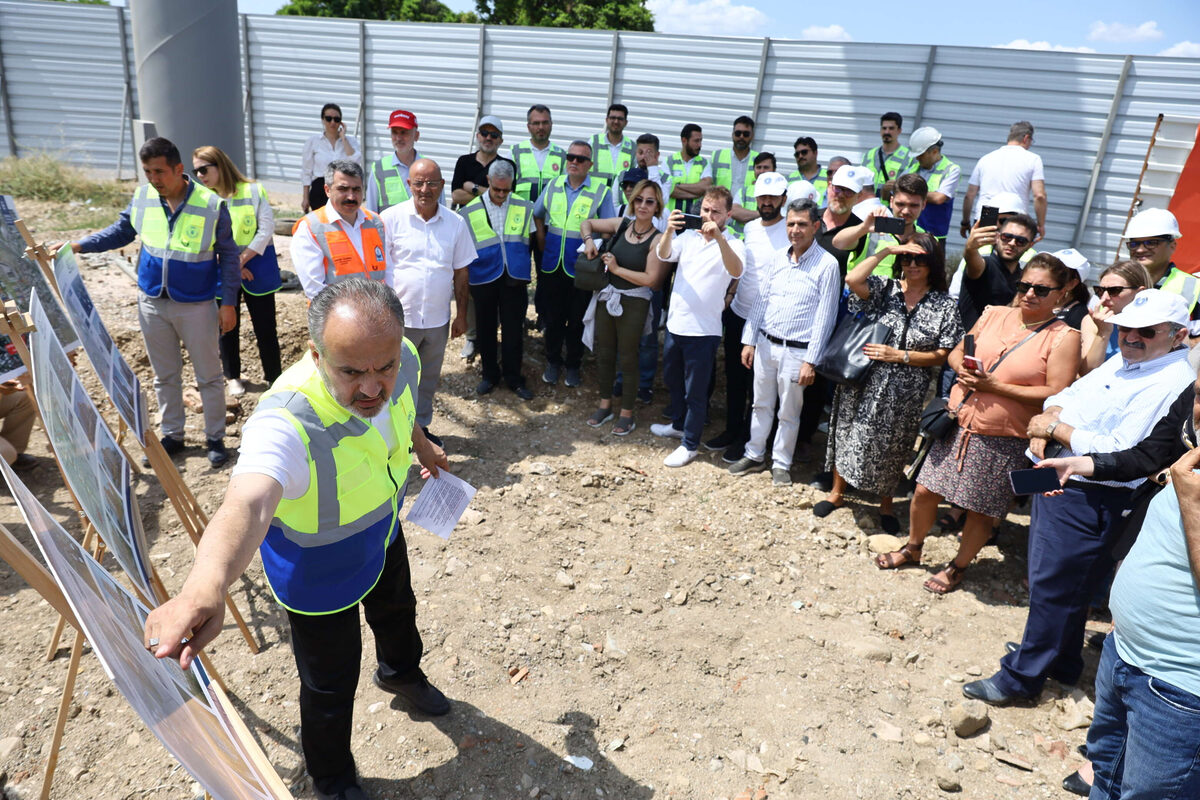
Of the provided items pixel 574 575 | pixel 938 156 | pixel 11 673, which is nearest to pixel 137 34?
pixel 11 673

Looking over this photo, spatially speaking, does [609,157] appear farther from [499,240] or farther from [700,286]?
[700,286]

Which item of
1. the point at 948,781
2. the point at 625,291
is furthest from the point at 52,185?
the point at 948,781

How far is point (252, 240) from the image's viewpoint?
573 centimetres

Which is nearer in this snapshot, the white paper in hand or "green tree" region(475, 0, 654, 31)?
the white paper in hand

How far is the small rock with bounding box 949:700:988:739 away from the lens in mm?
3283

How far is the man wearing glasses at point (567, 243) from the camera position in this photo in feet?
21.1

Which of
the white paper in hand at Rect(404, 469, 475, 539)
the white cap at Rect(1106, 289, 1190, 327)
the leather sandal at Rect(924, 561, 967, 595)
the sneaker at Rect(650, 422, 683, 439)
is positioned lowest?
the leather sandal at Rect(924, 561, 967, 595)

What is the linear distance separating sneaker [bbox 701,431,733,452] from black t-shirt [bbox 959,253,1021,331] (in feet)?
6.27

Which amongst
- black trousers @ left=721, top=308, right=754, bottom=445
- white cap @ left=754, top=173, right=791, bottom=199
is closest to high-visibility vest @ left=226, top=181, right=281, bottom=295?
black trousers @ left=721, top=308, right=754, bottom=445

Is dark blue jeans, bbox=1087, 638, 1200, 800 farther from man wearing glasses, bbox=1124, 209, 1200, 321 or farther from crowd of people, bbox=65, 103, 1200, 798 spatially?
man wearing glasses, bbox=1124, 209, 1200, 321

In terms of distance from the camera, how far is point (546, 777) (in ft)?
9.84

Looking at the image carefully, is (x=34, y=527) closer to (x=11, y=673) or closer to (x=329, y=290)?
(x=329, y=290)

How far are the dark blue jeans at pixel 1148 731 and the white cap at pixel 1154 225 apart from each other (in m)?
2.71

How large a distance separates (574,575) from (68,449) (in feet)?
8.59
